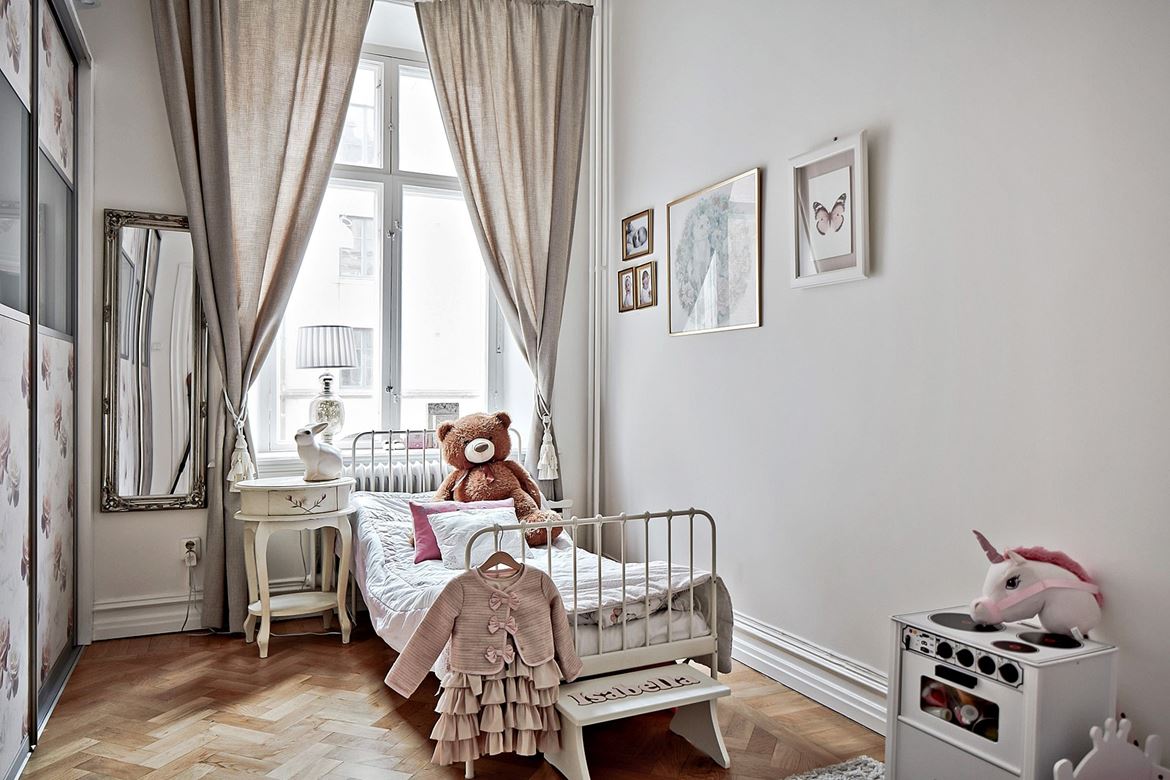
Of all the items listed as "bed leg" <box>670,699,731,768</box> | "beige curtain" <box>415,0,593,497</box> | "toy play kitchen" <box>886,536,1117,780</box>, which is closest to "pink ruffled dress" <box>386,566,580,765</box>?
"bed leg" <box>670,699,731,768</box>

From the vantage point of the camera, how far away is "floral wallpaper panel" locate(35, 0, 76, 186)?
284 centimetres

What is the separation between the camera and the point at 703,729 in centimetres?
249

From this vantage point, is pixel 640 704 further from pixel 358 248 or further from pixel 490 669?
pixel 358 248

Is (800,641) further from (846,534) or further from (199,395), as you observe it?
(199,395)

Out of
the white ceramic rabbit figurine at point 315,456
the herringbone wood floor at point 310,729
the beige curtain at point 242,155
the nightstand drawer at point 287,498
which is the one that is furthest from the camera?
the beige curtain at point 242,155

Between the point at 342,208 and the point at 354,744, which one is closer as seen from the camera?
the point at 354,744

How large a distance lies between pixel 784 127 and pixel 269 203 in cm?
243

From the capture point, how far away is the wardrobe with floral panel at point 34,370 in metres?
2.23

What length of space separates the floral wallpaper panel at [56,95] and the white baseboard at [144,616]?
74.8 inches

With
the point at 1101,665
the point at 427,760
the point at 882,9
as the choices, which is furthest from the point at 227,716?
the point at 882,9

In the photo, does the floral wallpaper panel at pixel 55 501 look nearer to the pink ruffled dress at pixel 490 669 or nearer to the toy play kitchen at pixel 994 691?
the pink ruffled dress at pixel 490 669

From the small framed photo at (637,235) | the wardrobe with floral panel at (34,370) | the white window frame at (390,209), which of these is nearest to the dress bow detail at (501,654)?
the wardrobe with floral panel at (34,370)

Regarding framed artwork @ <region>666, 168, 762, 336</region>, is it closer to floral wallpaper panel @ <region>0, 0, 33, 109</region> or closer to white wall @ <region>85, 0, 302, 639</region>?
white wall @ <region>85, 0, 302, 639</region>

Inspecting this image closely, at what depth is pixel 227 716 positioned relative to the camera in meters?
2.77
